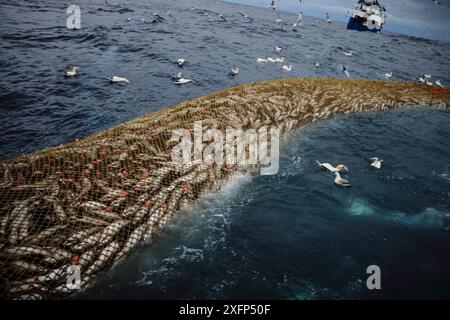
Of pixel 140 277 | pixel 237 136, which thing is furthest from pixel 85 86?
pixel 140 277

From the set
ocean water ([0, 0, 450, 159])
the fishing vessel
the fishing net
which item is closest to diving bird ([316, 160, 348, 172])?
the fishing net

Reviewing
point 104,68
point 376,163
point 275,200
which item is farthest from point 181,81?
point 376,163

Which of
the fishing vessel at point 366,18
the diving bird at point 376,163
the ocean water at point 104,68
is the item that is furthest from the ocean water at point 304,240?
the fishing vessel at point 366,18

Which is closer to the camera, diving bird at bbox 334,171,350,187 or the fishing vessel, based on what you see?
diving bird at bbox 334,171,350,187

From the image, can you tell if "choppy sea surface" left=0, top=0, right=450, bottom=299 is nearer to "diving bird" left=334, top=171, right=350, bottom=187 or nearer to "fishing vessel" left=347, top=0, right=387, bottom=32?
"diving bird" left=334, top=171, right=350, bottom=187

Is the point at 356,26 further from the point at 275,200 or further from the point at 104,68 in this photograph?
the point at 275,200
